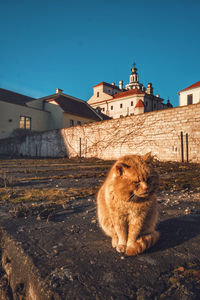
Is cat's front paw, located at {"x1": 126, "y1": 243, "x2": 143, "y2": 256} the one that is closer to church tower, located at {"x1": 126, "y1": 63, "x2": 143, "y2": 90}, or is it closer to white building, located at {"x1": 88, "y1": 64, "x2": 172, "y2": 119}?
white building, located at {"x1": 88, "y1": 64, "x2": 172, "y2": 119}

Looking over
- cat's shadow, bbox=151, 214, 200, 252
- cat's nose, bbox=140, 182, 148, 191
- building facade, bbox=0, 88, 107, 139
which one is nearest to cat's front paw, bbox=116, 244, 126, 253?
cat's shadow, bbox=151, 214, 200, 252

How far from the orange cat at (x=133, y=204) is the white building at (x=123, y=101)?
34.9 meters

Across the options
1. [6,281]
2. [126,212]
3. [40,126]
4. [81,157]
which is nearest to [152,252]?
[126,212]

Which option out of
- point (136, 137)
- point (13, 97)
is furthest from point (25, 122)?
point (136, 137)

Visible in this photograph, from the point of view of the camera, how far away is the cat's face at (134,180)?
128 centimetres

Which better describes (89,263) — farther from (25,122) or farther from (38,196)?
(25,122)

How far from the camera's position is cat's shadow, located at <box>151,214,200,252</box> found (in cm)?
157

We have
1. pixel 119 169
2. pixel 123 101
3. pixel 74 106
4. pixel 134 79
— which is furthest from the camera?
pixel 134 79

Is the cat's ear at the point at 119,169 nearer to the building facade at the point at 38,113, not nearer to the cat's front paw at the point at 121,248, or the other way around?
the cat's front paw at the point at 121,248

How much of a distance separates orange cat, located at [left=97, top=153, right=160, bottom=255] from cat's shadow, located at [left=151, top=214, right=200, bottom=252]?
0.12 meters

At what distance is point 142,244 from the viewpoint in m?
1.41

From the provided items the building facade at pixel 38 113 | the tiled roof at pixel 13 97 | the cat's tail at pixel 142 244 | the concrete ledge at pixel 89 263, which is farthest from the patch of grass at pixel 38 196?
the tiled roof at pixel 13 97

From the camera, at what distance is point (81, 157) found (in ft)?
45.2

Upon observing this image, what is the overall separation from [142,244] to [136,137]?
9.48 m
